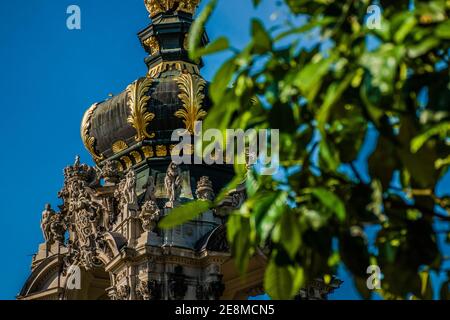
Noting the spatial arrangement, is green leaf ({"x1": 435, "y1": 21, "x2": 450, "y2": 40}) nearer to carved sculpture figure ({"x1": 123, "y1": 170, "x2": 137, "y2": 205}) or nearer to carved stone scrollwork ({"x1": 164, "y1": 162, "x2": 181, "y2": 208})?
carved stone scrollwork ({"x1": 164, "y1": 162, "x2": 181, "y2": 208})

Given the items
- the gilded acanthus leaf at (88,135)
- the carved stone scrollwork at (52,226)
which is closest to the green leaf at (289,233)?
the carved stone scrollwork at (52,226)

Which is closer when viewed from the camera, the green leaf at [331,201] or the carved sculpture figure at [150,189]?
the green leaf at [331,201]

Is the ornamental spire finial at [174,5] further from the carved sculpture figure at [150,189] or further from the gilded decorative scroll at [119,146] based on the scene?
the carved sculpture figure at [150,189]

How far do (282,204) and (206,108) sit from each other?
24.8 metres

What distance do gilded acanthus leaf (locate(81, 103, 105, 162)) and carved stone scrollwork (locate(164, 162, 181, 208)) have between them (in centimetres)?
555

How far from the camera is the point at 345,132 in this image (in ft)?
19.6

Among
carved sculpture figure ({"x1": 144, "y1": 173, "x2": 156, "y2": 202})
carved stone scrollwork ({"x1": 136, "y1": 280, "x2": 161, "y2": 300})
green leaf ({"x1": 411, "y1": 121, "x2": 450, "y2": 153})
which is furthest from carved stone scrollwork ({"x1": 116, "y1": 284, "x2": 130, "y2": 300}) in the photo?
green leaf ({"x1": 411, "y1": 121, "x2": 450, "y2": 153})

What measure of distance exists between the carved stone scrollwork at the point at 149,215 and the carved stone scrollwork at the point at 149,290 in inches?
53.4

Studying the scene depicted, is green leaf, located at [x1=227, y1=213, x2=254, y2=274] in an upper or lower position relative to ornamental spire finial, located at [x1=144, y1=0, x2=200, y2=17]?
lower

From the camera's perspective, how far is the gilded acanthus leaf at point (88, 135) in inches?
1284

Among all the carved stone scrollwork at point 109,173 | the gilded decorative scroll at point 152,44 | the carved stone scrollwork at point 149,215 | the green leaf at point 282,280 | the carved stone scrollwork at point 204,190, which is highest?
the gilded decorative scroll at point 152,44

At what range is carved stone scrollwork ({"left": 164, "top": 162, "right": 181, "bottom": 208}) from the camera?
26891 mm

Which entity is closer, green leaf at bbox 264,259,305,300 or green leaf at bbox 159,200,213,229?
green leaf at bbox 264,259,305,300

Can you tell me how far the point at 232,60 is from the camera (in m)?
5.99
